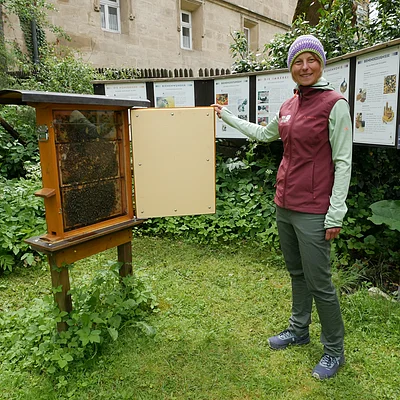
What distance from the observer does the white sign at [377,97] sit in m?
3.08

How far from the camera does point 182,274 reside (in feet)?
13.2

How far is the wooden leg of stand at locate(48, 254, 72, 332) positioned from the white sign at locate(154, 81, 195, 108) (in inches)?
149

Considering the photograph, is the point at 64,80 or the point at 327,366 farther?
the point at 64,80

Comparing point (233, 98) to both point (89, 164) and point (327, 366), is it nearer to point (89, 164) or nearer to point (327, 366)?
point (89, 164)

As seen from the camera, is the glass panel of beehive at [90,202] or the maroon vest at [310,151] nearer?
the maroon vest at [310,151]

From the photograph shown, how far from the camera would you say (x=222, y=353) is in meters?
2.71

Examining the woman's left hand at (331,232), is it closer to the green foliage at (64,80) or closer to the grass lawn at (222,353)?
the grass lawn at (222,353)

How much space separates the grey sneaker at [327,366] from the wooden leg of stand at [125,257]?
1624 mm

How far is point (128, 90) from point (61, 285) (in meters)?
4.20

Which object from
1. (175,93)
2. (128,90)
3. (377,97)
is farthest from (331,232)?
(128,90)

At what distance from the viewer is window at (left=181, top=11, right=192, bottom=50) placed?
16078mm

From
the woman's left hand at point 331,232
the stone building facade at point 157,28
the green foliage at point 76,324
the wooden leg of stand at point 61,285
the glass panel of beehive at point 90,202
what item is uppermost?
the stone building facade at point 157,28

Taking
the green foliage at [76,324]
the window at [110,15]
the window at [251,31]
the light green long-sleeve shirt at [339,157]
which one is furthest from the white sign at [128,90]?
the window at [251,31]

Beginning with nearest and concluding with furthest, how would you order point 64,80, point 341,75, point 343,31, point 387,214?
point 387,214, point 341,75, point 343,31, point 64,80
